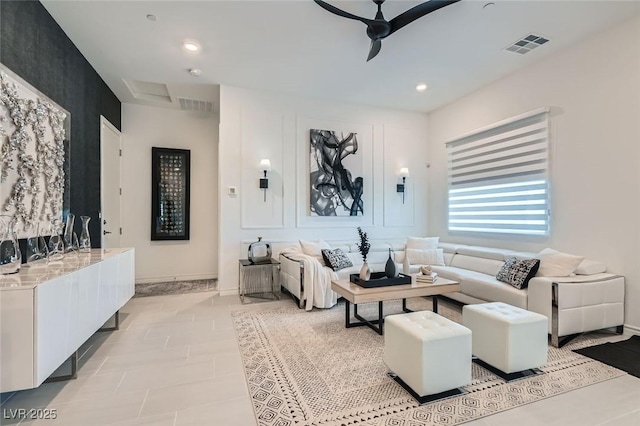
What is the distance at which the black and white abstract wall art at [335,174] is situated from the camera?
5.14 metres

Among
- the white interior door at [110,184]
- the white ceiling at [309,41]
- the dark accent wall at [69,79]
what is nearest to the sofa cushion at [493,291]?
the white ceiling at [309,41]

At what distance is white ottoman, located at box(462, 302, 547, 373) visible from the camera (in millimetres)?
2238

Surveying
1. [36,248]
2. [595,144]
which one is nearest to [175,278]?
[36,248]

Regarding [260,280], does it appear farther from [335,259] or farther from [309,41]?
[309,41]

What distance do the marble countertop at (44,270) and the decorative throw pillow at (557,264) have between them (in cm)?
436

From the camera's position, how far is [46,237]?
2.87 m

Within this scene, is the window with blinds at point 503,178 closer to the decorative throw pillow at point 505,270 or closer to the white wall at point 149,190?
the decorative throw pillow at point 505,270

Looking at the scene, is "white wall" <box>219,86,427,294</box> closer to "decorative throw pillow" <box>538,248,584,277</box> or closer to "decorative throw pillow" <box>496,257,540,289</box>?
"decorative throw pillow" <box>496,257,540,289</box>

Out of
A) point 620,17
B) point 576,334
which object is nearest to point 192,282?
point 576,334

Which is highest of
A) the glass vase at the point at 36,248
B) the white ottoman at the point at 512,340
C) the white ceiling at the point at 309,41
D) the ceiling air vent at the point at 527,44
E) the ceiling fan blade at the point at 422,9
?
the ceiling air vent at the point at 527,44

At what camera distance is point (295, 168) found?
508 centimetres

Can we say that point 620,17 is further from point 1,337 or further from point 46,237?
point 46,237

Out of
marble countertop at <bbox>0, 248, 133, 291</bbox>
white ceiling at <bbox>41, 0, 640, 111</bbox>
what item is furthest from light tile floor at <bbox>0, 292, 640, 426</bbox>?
white ceiling at <bbox>41, 0, 640, 111</bbox>

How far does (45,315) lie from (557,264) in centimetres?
441
